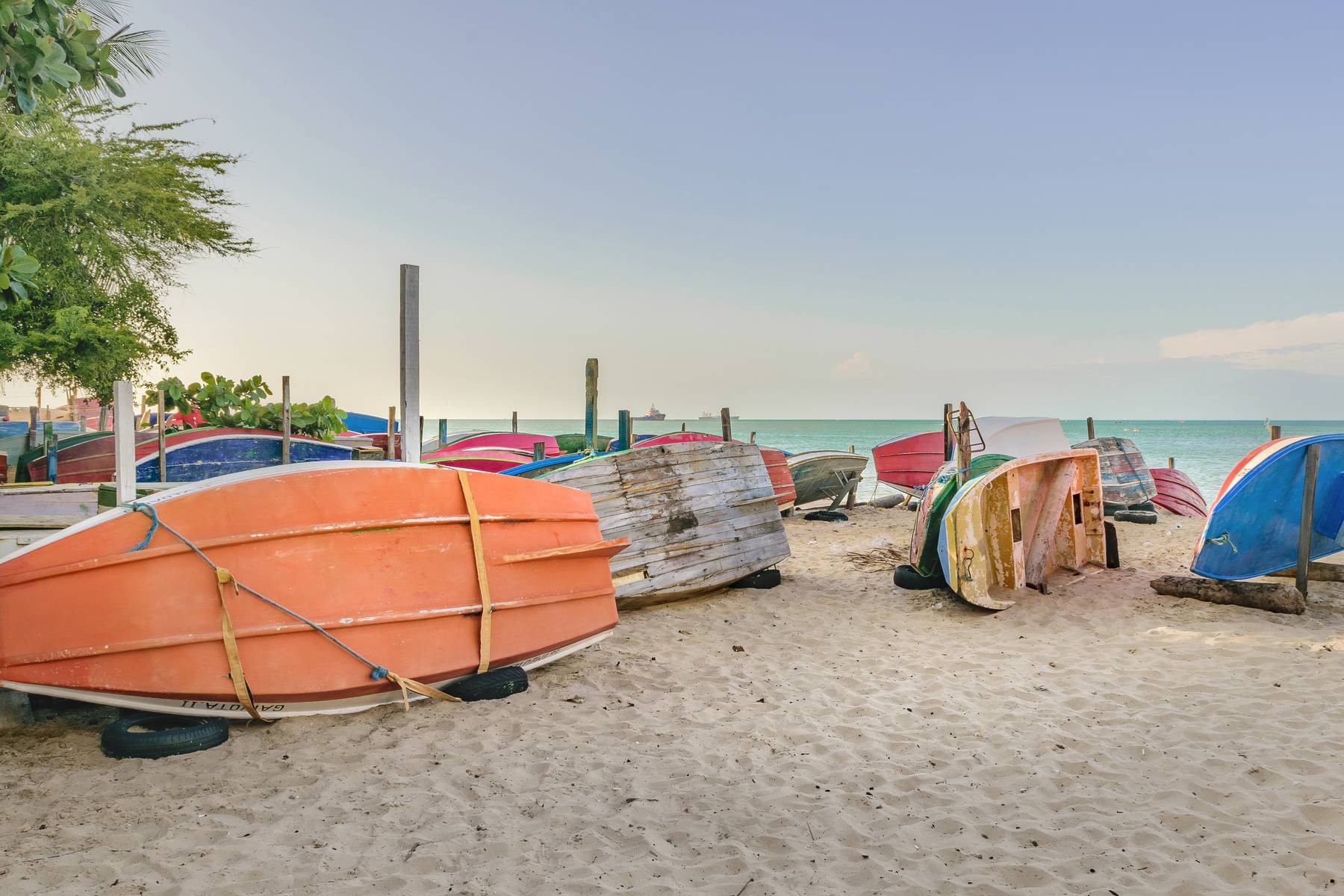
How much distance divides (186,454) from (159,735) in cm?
901

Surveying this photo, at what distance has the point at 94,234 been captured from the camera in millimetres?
15008

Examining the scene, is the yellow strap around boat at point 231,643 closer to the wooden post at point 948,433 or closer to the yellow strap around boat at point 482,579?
the yellow strap around boat at point 482,579

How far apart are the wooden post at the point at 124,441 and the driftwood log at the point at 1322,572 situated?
10215mm

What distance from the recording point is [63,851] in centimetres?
295

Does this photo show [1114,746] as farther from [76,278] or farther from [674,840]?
[76,278]

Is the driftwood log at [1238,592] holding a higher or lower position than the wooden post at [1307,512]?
lower

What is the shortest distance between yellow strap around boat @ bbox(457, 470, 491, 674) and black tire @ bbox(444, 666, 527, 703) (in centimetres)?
7

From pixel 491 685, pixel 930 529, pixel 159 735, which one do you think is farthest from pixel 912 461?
pixel 159 735

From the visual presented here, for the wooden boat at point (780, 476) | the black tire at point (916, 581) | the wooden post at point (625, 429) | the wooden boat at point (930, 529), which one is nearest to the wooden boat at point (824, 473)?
the wooden boat at point (780, 476)

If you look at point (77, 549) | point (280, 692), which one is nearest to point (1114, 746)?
point (280, 692)

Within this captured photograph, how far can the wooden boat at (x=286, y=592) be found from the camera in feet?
12.3

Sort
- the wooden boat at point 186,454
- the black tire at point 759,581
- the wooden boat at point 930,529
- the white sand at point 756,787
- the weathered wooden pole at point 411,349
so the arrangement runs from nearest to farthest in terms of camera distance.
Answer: the white sand at point 756,787 < the weathered wooden pole at point 411,349 < the wooden boat at point 930,529 < the black tire at point 759,581 < the wooden boat at point 186,454

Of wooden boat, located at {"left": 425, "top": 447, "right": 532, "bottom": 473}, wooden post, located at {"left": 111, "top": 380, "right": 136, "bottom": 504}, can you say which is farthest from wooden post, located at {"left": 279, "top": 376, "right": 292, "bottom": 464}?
wooden post, located at {"left": 111, "top": 380, "right": 136, "bottom": 504}

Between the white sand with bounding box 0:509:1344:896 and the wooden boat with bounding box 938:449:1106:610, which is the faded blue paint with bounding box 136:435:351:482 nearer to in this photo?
the white sand with bounding box 0:509:1344:896
